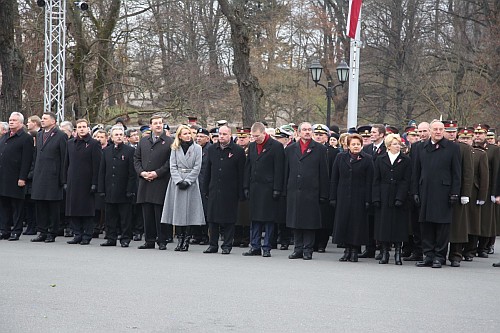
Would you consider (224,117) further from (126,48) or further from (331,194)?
(331,194)

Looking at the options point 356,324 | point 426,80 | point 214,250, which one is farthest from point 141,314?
point 426,80

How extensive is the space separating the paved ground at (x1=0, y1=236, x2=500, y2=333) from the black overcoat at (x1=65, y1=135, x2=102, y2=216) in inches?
69.1

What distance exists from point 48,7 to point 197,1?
19.6 meters

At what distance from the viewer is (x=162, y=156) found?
52.2ft

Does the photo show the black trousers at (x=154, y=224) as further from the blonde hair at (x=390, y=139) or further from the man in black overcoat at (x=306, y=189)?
the blonde hair at (x=390, y=139)

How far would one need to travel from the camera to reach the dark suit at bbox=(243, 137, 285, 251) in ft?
50.3

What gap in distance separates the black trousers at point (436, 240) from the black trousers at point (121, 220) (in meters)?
5.14

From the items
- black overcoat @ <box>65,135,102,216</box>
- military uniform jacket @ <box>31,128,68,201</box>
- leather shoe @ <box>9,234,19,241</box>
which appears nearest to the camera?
black overcoat @ <box>65,135,102,216</box>

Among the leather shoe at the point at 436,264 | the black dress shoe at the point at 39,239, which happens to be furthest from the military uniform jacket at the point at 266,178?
the black dress shoe at the point at 39,239

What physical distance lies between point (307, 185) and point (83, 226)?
14.4ft

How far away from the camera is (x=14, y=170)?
683 inches

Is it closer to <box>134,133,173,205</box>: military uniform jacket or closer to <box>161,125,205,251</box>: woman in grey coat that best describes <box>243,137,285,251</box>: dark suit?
<box>161,125,205,251</box>: woman in grey coat

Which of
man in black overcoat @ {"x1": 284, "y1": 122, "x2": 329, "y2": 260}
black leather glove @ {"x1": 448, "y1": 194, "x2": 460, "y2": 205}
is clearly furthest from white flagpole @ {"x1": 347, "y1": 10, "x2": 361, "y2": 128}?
black leather glove @ {"x1": 448, "y1": 194, "x2": 460, "y2": 205}

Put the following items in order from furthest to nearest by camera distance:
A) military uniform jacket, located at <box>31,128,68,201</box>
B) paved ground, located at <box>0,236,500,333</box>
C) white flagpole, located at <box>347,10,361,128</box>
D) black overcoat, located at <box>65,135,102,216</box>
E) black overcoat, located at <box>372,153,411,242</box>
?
white flagpole, located at <box>347,10,361,128</box> < military uniform jacket, located at <box>31,128,68,201</box> < black overcoat, located at <box>65,135,102,216</box> < black overcoat, located at <box>372,153,411,242</box> < paved ground, located at <box>0,236,500,333</box>
